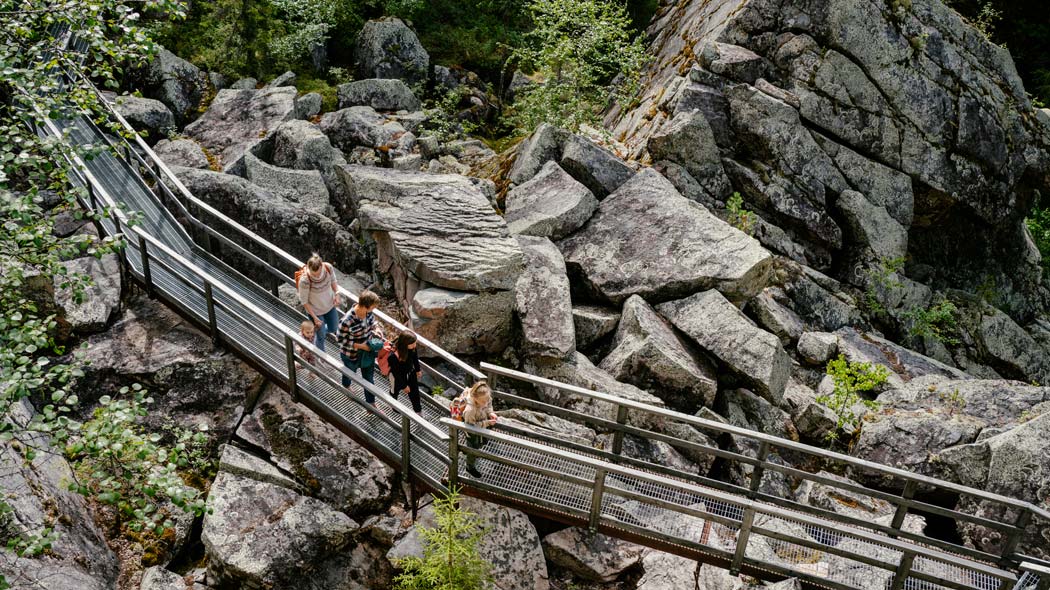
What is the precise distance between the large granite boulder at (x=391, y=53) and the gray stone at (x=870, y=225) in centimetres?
1315

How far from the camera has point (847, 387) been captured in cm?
1202

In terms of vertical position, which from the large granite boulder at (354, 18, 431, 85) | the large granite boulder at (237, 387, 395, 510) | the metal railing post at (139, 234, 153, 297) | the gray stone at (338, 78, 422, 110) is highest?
the large granite boulder at (354, 18, 431, 85)

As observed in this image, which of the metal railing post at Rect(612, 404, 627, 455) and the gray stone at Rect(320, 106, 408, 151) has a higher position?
the gray stone at Rect(320, 106, 408, 151)

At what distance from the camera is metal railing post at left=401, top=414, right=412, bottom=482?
862 centimetres

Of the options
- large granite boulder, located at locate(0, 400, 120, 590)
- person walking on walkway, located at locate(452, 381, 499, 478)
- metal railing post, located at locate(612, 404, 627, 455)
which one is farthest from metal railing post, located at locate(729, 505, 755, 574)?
large granite boulder, located at locate(0, 400, 120, 590)

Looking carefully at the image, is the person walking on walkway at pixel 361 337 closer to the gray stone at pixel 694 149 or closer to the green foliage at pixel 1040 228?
the gray stone at pixel 694 149

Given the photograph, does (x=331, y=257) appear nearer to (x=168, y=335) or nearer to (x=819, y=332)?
(x=168, y=335)

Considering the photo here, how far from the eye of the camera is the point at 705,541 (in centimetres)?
855

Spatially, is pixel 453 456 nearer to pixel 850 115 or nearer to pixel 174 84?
pixel 850 115

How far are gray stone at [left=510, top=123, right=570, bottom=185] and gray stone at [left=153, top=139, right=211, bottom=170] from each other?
24.7ft

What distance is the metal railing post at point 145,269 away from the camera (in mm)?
10376

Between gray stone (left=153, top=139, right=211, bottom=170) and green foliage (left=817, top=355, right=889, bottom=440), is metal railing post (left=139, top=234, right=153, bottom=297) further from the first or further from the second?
green foliage (left=817, top=355, right=889, bottom=440)

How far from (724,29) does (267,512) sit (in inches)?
649

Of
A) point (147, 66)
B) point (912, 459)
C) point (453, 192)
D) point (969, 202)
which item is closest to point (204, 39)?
point (147, 66)
